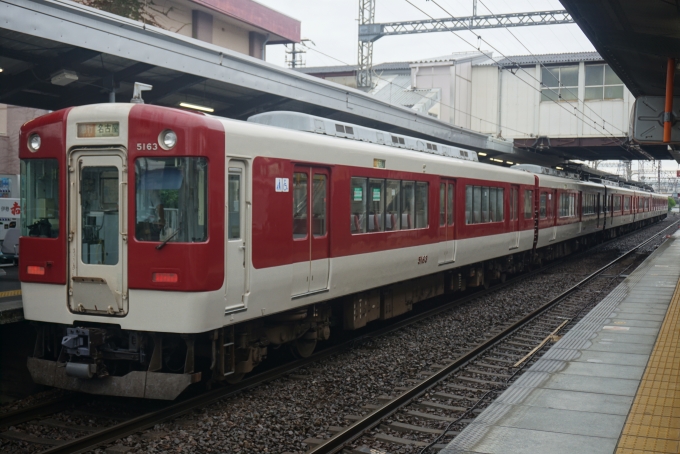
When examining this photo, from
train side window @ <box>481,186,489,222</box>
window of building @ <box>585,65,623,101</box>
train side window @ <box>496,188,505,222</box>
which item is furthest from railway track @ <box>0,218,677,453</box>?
window of building @ <box>585,65,623,101</box>

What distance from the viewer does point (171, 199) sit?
21.9 feet

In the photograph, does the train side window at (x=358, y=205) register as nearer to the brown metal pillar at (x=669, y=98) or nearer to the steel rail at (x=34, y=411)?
the steel rail at (x=34, y=411)

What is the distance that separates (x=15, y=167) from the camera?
88.9 ft

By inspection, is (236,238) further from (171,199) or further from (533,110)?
(533,110)

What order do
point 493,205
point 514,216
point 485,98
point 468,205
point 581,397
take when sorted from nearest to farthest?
point 581,397 → point 468,205 → point 493,205 → point 514,216 → point 485,98

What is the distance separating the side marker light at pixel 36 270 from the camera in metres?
7.08

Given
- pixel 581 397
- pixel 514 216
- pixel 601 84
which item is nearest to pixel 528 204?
pixel 514 216

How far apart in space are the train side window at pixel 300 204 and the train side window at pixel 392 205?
241cm

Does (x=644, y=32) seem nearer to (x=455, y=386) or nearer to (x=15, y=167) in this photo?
(x=455, y=386)

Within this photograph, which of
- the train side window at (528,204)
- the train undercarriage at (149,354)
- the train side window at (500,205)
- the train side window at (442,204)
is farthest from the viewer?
the train side window at (528,204)

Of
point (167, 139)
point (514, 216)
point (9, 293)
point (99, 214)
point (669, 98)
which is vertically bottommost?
point (9, 293)

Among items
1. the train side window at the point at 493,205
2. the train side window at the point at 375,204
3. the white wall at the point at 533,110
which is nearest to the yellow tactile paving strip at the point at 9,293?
the train side window at the point at 375,204

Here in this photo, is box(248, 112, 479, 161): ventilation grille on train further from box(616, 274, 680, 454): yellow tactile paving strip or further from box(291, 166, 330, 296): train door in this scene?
box(616, 274, 680, 454): yellow tactile paving strip

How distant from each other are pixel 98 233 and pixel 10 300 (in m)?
2.43
